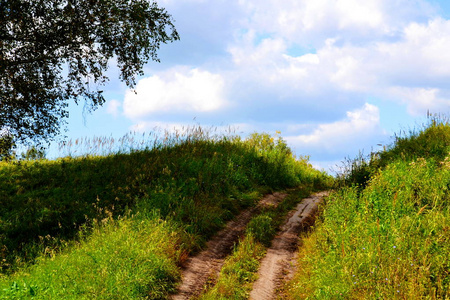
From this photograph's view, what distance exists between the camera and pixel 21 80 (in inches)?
564

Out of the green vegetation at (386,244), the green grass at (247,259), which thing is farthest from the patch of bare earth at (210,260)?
the green vegetation at (386,244)

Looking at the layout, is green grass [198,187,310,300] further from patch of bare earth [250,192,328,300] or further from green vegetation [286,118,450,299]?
green vegetation [286,118,450,299]

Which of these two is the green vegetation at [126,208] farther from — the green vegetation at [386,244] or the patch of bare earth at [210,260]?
the green vegetation at [386,244]

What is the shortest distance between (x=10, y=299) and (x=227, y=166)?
8.43 metres

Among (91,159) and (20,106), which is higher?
(20,106)

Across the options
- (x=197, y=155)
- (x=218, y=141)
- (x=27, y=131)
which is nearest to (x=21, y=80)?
(x=27, y=131)

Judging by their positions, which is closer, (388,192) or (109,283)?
(109,283)

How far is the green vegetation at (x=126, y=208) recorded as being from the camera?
7211mm

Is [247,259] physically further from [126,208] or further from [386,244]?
[126,208]

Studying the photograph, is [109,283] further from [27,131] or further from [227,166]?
[27,131]

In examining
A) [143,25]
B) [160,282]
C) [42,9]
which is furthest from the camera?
[143,25]

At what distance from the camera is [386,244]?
6.20m

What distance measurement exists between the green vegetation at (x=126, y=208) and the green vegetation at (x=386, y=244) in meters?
2.84

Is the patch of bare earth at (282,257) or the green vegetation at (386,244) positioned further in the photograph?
the patch of bare earth at (282,257)
